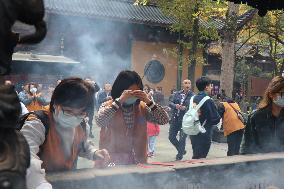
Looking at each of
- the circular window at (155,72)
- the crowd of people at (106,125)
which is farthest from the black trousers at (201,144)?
the circular window at (155,72)

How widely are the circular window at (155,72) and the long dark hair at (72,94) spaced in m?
16.8

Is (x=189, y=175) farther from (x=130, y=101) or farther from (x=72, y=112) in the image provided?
(x=72, y=112)

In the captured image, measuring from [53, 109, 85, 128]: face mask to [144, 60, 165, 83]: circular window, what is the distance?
16.8 m

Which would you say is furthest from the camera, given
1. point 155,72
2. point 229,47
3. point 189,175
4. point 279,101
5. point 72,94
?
point 155,72

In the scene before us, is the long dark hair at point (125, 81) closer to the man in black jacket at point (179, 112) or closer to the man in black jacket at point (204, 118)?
the man in black jacket at point (204, 118)

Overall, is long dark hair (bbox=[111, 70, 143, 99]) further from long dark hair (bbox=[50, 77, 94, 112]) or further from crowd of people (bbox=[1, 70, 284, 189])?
long dark hair (bbox=[50, 77, 94, 112])

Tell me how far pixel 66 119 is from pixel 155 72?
17.2 m

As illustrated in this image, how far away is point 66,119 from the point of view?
3.29 metres

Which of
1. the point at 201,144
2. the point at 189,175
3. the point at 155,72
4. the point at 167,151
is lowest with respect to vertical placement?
the point at 167,151

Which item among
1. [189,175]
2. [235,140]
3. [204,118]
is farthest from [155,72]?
[189,175]

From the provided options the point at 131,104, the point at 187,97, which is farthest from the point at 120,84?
the point at 187,97

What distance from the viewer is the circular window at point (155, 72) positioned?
20209mm

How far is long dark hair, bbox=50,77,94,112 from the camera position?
3194mm

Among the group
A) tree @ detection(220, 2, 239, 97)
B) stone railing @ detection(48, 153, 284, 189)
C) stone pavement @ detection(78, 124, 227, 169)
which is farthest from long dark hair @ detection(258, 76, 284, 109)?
tree @ detection(220, 2, 239, 97)
